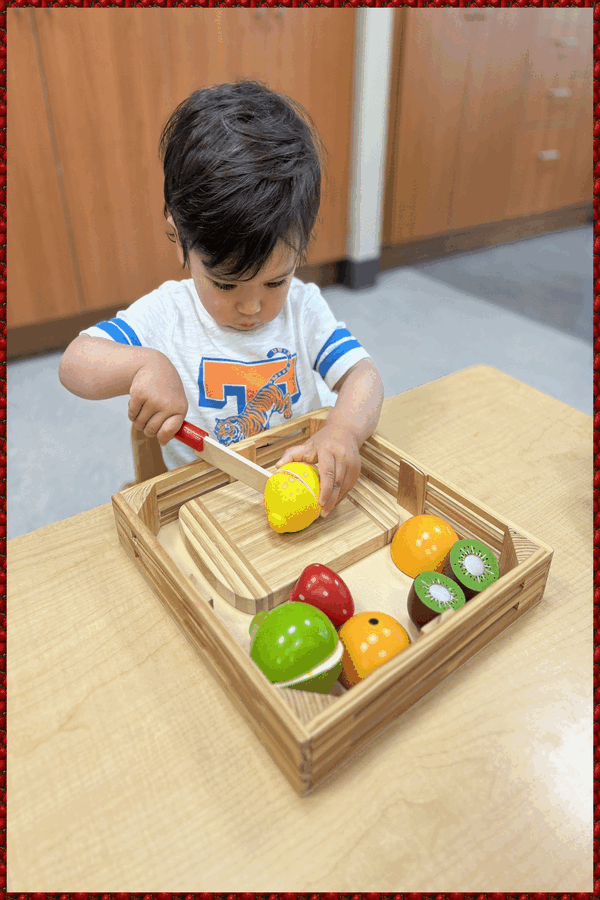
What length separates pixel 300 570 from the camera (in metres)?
0.56

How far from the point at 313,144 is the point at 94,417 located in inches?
51.6

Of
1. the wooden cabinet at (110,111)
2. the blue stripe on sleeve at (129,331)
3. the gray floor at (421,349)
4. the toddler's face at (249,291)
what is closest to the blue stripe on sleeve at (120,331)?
the blue stripe on sleeve at (129,331)

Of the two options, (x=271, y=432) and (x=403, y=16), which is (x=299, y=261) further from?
(x=403, y=16)

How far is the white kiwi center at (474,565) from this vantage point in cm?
52

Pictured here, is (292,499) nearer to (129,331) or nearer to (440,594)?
(440,594)

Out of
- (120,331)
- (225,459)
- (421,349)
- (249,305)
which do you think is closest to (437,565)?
(225,459)

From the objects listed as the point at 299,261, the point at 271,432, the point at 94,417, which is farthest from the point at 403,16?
the point at 271,432

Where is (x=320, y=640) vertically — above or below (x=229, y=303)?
below

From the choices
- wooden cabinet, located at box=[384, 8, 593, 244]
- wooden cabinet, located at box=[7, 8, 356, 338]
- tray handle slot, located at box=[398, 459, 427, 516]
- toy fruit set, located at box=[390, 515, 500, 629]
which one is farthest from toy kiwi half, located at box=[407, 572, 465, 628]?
wooden cabinet, located at box=[384, 8, 593, 244]

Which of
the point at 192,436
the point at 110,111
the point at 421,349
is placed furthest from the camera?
the point at 421,349

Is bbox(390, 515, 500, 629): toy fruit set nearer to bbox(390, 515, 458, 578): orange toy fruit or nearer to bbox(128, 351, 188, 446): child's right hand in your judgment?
bbox(390, 515, 458, 578): orange toy fruit

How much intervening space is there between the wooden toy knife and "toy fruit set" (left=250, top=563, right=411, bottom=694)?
0.14 meters

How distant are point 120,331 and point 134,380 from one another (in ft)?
0.43

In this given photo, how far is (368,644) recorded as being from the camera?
1.51ft
